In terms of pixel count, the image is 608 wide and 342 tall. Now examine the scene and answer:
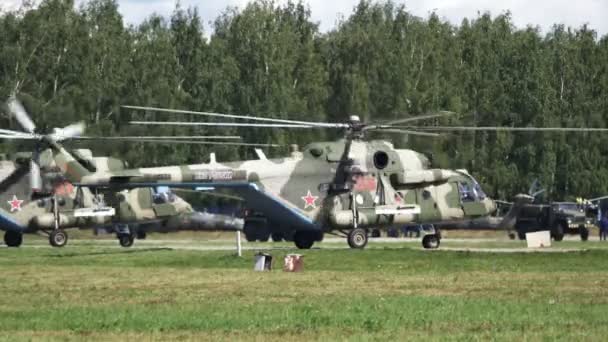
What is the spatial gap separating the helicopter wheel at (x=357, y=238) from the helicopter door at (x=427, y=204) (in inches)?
100

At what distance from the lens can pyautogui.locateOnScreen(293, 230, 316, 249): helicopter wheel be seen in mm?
53500

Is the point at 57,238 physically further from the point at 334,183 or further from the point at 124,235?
the point at 334,183

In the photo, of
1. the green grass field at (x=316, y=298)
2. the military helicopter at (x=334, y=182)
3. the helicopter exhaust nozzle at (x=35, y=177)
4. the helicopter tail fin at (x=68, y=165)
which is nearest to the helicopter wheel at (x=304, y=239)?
the military helicopter at (x=334, y=182)

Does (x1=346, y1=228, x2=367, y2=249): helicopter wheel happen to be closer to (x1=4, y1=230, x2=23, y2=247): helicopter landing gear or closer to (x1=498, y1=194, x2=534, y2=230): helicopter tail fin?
(x1=4, y1=230, x2=23, y2=247): helicopter landing gear

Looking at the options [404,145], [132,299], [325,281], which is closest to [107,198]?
[404,145]

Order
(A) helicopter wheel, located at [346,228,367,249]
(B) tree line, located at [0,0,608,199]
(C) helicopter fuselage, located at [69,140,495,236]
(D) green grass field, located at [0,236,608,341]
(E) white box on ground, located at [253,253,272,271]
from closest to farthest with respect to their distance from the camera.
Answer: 1. (D) green grass field, located at [0,236,608,341]
2. (E) white box on ground, located at [253,253,272,271]
3. (C) helicopter fuselage, located at [69,140,495,236]
4. (A) helicopter wheel, located at [346,228,367,249]
5. (B) tree line, located at [0,0,608,199]

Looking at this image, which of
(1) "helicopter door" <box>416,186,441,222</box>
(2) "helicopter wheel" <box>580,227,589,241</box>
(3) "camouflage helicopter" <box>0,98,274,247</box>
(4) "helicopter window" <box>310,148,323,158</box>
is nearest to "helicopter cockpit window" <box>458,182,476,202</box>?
(1) "helicopter door" <box>416,186,441,222</box>

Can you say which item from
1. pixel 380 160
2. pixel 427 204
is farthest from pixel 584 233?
pixel 380 160

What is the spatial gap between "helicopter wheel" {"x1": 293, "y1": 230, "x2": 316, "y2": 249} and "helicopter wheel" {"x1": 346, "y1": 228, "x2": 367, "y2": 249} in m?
2.27

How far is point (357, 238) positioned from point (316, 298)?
22644 millimetres

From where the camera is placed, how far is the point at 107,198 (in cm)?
6109

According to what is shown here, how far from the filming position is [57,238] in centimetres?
5803

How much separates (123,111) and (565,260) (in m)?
38.6

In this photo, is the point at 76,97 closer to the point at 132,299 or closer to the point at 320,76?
the point at 320,76
